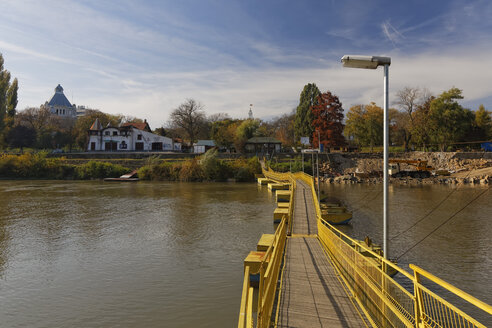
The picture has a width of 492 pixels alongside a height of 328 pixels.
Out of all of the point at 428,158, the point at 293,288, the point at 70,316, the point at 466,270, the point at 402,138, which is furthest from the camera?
the point at 402,138

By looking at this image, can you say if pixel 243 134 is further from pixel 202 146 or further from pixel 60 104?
pixel 60 104

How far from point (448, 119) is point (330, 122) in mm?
27135

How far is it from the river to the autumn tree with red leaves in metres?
39.8

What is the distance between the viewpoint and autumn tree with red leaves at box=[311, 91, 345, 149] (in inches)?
2756

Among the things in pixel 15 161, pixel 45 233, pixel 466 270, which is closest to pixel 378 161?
pixel 466 270

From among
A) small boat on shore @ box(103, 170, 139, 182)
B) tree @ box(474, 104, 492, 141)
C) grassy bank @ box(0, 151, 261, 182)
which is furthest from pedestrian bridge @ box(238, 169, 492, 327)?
tree @ box(474, 104, 492, 141)

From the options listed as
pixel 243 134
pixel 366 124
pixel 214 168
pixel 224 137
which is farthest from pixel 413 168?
pixel 224 137

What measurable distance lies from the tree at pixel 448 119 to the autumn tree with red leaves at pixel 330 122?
21794 millimetres

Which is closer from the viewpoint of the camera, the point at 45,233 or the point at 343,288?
the point at 343,288

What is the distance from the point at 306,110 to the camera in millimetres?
78812

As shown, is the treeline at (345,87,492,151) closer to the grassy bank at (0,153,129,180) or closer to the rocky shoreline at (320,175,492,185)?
the rocky shoreline at (320,175,492,185)

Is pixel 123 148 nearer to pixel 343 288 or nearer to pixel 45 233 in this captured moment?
pixel 45 233

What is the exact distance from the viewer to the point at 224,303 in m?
10.6

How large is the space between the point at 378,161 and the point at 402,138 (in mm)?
35279
